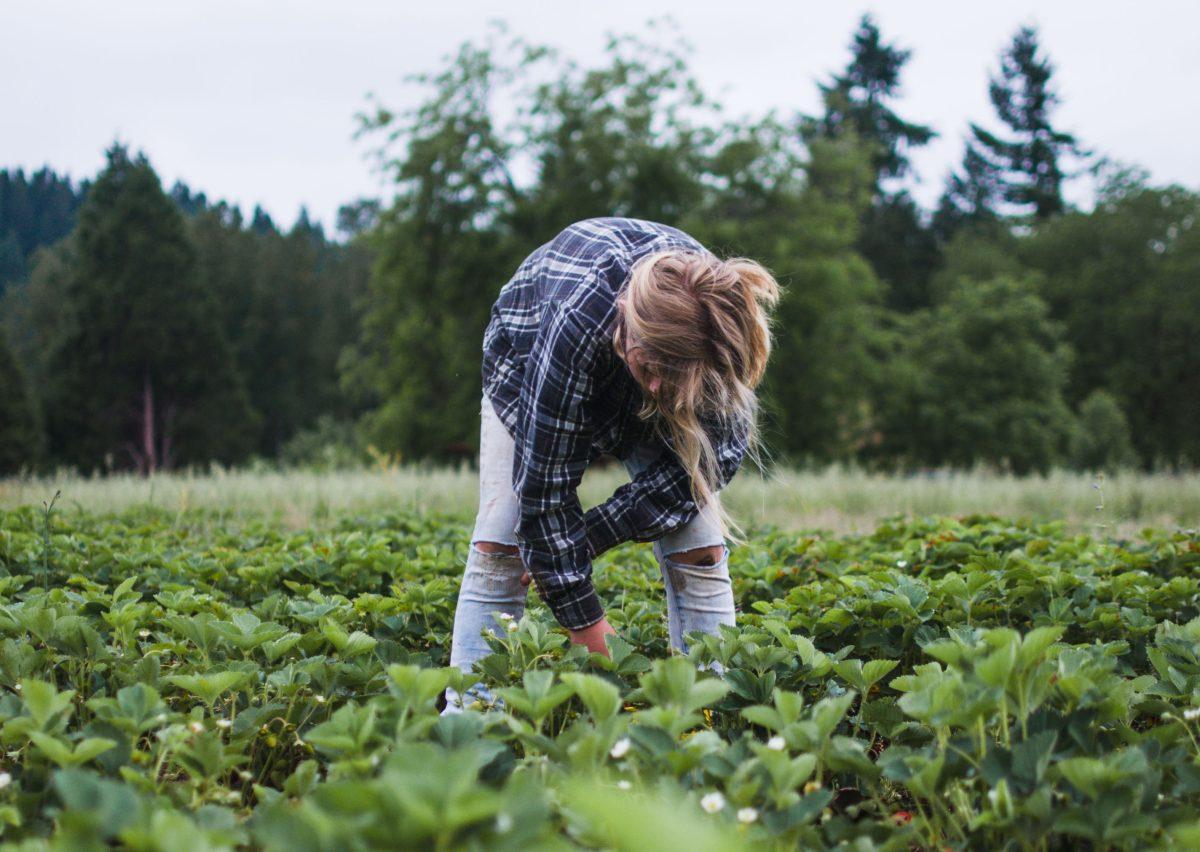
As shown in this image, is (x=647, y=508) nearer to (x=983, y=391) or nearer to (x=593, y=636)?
(x=593, y=636)

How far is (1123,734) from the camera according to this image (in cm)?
186

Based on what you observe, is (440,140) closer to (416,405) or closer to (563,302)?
(416,405)

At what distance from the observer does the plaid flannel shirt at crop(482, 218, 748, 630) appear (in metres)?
2.47

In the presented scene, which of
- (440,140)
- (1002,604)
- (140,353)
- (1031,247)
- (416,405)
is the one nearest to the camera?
(1002,604)

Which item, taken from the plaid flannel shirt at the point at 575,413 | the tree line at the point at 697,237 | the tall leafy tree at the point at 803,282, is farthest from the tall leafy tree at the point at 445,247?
the plaid flannel shirt at the point at 575,413

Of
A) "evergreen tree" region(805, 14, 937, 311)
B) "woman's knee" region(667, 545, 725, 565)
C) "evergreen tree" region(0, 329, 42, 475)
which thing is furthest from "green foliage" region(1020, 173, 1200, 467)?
"woman's knee" region(667, 545, 725, 565)

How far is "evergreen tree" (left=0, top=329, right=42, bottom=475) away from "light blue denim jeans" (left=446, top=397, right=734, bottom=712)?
23.7 m

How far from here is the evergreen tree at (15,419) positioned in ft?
76.7

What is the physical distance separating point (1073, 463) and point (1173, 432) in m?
13.2

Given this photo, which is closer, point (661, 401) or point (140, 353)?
point (661, 401)

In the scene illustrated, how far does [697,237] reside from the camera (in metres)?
20.9

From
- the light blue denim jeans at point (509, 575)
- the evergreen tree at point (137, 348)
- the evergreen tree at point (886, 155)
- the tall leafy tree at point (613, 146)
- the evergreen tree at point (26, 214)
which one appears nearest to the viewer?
the light blue denim jeans at point (509, 575)

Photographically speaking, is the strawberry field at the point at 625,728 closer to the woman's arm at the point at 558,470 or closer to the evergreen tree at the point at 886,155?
the woman's arm at the point at 558,470

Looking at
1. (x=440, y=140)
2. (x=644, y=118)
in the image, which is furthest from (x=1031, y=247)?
(x=440, y=140)
